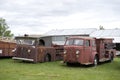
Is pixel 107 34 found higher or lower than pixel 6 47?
higher

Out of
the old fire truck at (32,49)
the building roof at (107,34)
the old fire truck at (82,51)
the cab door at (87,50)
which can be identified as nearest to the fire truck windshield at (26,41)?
the old fire truck at (32,49)

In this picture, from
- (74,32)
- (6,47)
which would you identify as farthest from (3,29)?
(6,47)

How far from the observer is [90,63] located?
19938 millimetres

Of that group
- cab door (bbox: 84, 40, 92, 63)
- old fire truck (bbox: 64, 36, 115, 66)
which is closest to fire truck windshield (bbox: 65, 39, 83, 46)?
old fire truck (bbox: 64, 36, 115, 66)

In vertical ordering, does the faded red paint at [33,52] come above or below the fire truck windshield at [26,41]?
below

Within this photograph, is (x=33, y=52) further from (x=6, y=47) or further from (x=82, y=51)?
(x=6, y=47)

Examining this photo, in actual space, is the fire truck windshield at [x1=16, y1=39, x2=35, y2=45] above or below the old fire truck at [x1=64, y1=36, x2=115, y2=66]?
above

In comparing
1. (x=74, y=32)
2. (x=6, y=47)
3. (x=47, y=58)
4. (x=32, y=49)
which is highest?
(x=74, y=32)

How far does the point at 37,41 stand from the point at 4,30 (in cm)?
5876

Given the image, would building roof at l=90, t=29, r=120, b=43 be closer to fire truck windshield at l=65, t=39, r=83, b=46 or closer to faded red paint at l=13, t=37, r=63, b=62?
faded red paint at l=13, t=37, r=63, b=62

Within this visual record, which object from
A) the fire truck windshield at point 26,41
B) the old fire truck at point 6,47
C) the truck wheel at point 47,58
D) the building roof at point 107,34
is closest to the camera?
the fire truck windshield at point 26,41

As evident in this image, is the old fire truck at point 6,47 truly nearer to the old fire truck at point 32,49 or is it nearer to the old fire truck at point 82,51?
the old fire truck at point 32,49

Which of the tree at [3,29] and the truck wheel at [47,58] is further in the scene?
the tree at [3,29]

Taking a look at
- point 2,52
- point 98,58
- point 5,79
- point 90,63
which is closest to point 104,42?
point 98,58
